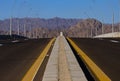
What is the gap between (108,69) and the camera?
14562 mm

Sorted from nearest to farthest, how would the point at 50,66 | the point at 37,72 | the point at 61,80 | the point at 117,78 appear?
the point at 61,80, the point at 117,78, the point at 37,72, the point at 50,66

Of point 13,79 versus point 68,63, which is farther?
point 68,63

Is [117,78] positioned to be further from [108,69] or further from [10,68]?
[10,68]

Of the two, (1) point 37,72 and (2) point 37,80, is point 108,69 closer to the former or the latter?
(1) point 37,72

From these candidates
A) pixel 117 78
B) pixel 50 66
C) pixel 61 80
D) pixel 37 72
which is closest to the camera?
pixel 61 80

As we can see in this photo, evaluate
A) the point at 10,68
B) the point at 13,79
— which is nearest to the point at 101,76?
the point at 13,79

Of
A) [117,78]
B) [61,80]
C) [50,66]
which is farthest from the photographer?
[50,66]

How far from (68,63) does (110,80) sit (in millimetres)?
3851

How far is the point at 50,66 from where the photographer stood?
48.1ft

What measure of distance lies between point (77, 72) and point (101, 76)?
0.65 meters

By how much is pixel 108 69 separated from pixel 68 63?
1.53m

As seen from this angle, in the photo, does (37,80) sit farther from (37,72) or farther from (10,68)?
(10,68)

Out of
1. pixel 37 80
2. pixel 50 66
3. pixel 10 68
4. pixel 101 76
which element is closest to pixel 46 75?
pixel 37 80

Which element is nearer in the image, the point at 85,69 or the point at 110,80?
the point at 110,80
